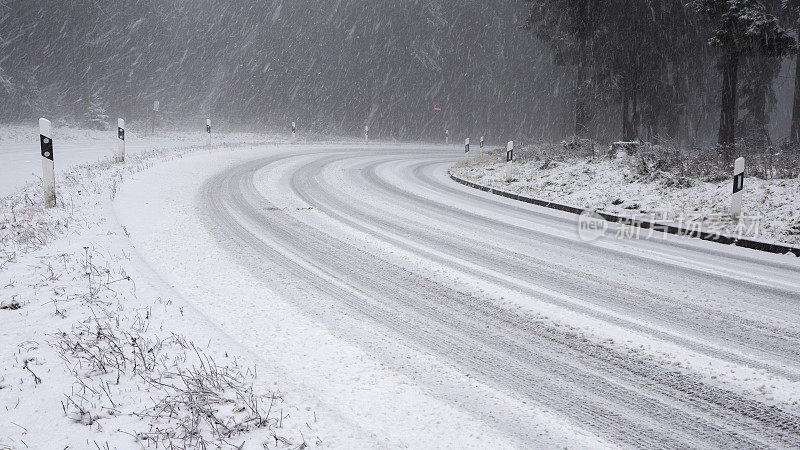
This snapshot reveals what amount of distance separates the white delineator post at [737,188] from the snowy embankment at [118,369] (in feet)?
28.5

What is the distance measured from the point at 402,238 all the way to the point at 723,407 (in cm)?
476

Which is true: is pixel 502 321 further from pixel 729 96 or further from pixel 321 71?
pixel 321 71

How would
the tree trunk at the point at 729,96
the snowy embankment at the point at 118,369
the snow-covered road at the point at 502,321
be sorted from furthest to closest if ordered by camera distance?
the tree trunk at the point at 729,96 → the snow-covered road at the point at 502,321 → the snowy embankment at the point at 118,369

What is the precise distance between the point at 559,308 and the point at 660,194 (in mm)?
7467

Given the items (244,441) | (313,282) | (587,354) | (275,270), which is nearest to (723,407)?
(587,354)

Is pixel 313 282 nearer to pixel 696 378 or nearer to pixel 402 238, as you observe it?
pixel 402 238

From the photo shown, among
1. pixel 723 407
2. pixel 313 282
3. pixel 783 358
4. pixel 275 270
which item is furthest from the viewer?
pixel 275 270

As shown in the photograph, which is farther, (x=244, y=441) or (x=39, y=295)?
(x=39, y=295)

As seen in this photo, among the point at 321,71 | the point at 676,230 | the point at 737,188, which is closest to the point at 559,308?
the point at 676,230

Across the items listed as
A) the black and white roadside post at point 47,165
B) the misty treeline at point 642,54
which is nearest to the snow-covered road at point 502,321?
the black and white roadside post at point 47,165

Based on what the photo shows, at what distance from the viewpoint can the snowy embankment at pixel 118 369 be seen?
2.81 metres

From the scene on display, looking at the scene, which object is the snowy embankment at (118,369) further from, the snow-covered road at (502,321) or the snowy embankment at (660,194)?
the snowy embankment at (660,194)

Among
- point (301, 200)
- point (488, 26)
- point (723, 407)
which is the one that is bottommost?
point (723, 407)

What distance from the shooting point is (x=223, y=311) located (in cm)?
456
